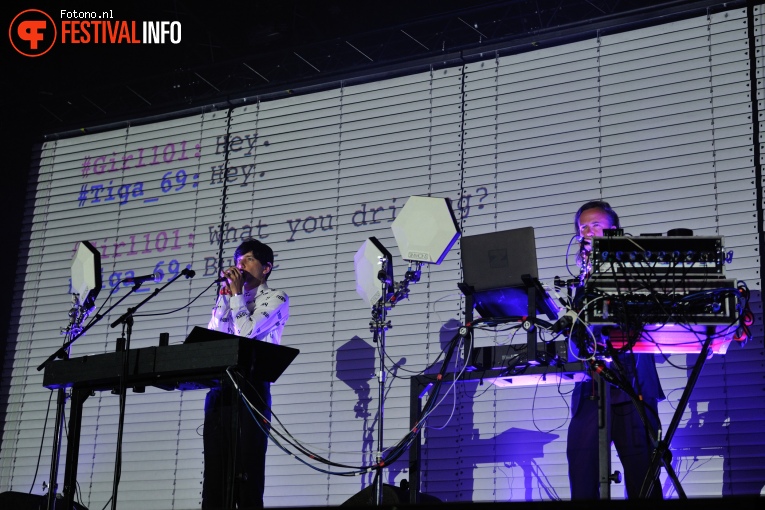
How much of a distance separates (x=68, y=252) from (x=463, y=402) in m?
4.16

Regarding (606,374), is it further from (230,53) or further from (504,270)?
(230,53)

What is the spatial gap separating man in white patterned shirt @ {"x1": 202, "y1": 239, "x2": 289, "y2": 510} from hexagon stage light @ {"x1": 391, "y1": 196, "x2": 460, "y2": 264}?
0.88 m

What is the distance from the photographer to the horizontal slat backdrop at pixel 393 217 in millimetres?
6031

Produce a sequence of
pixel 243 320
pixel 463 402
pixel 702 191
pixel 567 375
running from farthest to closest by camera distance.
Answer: pixel 463 402
pixel 702 191
pixel 243 320
pixel 567 375

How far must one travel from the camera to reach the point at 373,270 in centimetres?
588

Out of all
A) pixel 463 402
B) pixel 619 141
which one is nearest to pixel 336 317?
pixel 463 402

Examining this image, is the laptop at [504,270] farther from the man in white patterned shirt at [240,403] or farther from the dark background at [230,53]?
the dark background at [230,53]

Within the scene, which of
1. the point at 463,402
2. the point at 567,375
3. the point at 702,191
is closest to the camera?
the point at 567,375

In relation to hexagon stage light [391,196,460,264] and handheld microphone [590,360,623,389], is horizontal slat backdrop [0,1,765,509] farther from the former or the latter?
handheld microphone [590,360,623,389]

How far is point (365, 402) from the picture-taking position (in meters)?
6.79

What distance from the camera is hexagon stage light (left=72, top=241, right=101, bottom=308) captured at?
6.40m

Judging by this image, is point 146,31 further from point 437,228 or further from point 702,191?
point 702,191

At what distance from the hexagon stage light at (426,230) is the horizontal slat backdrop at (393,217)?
1031mm

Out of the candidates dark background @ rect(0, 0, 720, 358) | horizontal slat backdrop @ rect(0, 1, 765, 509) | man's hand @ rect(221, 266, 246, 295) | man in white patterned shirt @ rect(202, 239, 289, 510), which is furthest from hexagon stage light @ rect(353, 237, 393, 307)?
dark background @ rect(0, 0, 720, 358)
